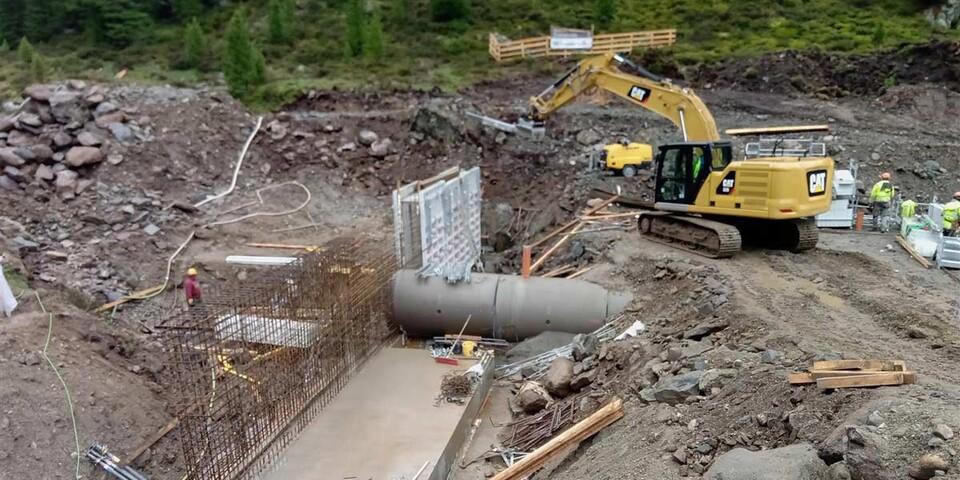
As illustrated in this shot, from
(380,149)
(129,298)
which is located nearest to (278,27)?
(380,149)

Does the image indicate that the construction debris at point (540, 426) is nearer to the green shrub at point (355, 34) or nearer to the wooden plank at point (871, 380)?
the wooden plank at point (871, 380)

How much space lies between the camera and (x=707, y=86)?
2719 centimetres

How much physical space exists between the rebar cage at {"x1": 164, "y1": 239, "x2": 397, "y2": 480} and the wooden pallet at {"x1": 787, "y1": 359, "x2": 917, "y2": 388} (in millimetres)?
5859

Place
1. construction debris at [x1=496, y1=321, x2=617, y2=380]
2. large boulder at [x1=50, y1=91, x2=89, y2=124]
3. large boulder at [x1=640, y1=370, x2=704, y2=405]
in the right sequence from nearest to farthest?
large boulder at [x1=640, y1=370, x2=704, y2=405] → construction debris at [x1=496, y1=321, x2=617, y2=380] → large boulder at [x1=50, y1=91, x2=89, y2=124]

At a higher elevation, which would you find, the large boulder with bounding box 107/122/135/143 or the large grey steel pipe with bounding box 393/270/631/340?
the large boulder with bounding box 107/122/135/143

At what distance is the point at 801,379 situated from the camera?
699 centimetres

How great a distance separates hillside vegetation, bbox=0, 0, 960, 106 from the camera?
3041 centimetres

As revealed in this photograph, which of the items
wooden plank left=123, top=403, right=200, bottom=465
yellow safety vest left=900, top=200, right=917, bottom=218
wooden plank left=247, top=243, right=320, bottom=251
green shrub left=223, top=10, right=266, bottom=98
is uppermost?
green shrub left=223, top=10, right=266, bottom=98

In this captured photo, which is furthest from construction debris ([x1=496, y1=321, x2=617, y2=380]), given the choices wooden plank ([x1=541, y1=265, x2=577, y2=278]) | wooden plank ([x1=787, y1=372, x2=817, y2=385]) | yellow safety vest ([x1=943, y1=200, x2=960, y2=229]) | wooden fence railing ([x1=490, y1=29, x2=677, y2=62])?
wooden fence railing ([x1=490, y1=29, x2=677, y2=62])

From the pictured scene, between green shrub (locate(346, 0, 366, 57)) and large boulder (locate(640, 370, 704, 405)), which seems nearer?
large boulder (locate(640, 370, 704, 405))

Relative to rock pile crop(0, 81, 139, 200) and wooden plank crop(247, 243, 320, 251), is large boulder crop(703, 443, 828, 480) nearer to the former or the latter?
wooden plank crop(247, 243, 320, 251)

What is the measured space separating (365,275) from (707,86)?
64.7ft

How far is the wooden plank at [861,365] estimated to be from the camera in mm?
6855

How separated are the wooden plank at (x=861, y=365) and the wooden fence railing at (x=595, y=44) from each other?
89.6ft
